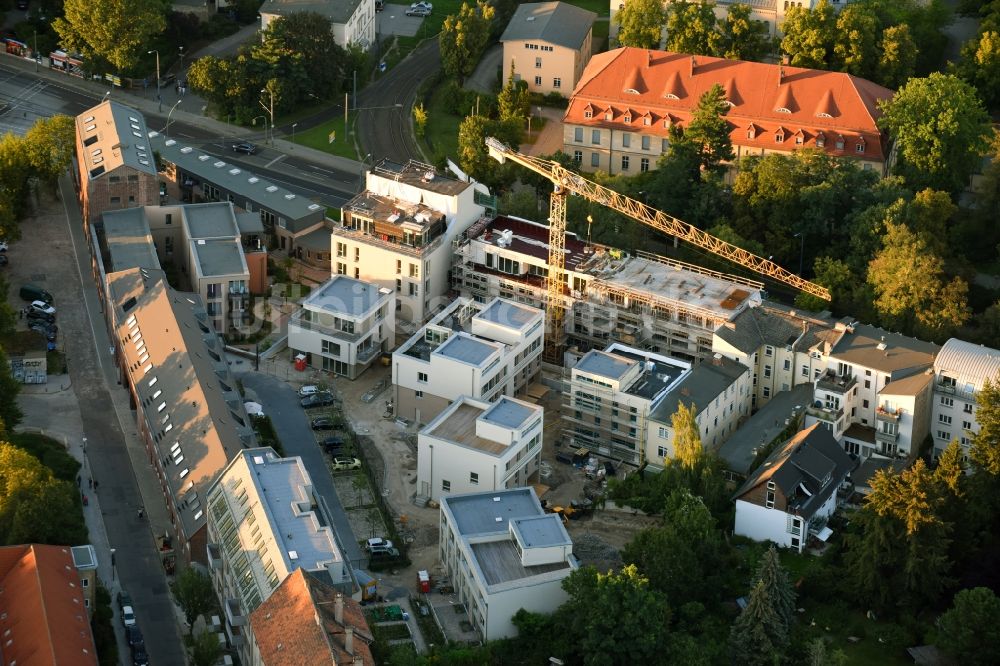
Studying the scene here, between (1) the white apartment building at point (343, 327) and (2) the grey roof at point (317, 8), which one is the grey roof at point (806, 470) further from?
(2) the grey roof at point (317, 8)

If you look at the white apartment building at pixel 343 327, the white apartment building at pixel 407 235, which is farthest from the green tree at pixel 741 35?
the white apartment building at pixel 343 327

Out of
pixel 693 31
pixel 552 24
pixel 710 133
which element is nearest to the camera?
pixel 710 133

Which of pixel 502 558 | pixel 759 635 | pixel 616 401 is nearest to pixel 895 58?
pixel 616 401

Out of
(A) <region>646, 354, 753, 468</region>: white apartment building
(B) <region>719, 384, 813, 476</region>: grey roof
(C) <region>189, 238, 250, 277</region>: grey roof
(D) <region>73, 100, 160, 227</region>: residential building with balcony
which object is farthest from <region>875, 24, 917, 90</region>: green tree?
(D) <region>73, 100, 160, 227</region>: residential building with balcony

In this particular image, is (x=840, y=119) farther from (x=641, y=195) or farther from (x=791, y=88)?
(x=641, y=195)

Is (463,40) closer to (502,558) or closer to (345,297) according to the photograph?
(345,297)

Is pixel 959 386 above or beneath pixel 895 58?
beneath

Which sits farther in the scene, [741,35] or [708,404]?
[741,35]
